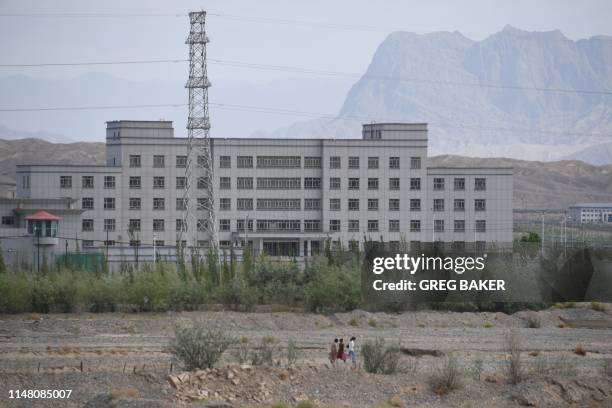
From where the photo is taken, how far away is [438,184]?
311 feet

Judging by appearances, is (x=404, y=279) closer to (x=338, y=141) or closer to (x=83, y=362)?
(x=83, y=362)

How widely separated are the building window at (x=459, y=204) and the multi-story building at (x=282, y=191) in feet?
0.28

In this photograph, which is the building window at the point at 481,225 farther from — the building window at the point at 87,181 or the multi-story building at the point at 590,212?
the multi-story building at the point at 590,212

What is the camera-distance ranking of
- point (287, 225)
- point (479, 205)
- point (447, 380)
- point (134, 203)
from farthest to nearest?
point (479, 205) < point (287, 225) < point (134, 203) < point (447, 380)

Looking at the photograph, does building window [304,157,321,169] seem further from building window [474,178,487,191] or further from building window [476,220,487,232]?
building window [476,220,487,232]

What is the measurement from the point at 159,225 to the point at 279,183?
35.0 ft

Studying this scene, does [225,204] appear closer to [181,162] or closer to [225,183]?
[225,183]

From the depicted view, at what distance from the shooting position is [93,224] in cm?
9025

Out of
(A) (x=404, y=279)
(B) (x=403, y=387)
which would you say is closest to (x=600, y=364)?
(B) (x=403, y=387)

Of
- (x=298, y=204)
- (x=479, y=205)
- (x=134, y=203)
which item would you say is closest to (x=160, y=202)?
(x=134, y=203)

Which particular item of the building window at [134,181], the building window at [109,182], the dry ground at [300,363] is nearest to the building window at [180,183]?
the building window at [134,181]

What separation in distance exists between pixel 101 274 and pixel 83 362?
72.1ft

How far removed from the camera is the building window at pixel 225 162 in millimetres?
92188

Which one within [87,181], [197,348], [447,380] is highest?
[87,181]
